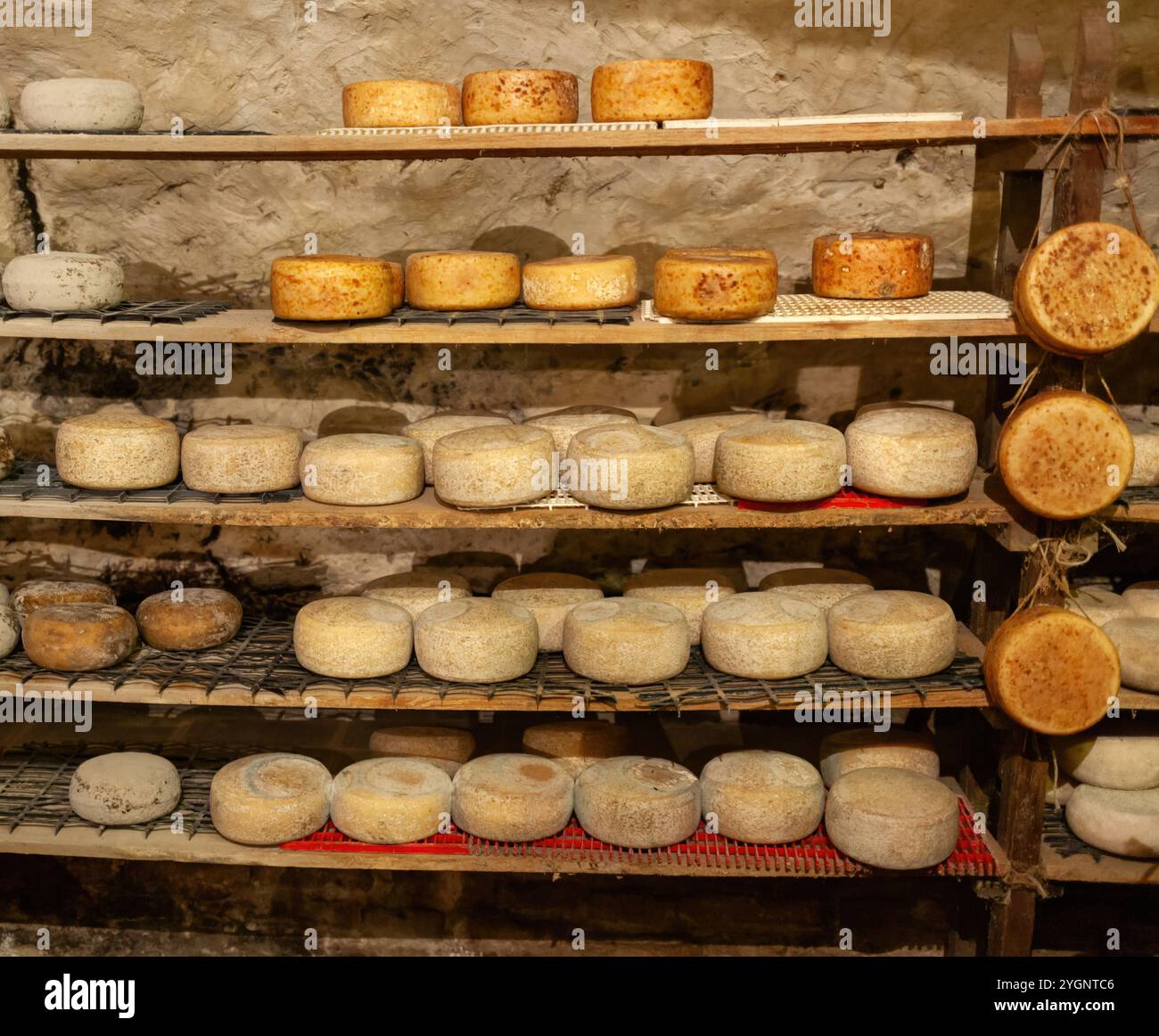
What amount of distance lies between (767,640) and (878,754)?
0.59 m

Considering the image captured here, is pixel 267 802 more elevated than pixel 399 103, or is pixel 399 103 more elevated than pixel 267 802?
pixel 399 103

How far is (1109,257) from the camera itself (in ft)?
9.84

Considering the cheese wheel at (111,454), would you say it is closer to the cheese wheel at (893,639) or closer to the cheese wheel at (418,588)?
the cheese wheel at (418,588)

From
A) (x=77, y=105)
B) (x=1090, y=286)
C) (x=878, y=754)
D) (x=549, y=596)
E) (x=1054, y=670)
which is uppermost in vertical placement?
(x=77, y=105)

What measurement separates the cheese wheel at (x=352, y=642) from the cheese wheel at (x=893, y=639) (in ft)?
4.29

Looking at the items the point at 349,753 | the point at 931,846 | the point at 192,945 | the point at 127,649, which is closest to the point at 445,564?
the point at 349,753

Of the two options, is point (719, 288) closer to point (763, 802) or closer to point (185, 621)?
point (763, 802)

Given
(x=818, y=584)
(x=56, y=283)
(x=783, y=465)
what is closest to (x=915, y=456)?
(x=783, y=465)

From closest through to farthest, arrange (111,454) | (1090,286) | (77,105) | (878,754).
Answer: (1090,286), (77,105), (111,454), (878,754)

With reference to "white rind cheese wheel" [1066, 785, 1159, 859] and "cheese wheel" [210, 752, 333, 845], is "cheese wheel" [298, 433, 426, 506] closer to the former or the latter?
"cheese wheel" [210, 752, 333, 845]

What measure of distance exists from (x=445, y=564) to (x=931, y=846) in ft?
6.27

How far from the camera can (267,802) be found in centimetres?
348

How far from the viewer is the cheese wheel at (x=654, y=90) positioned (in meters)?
3.15
